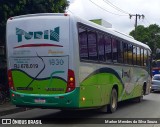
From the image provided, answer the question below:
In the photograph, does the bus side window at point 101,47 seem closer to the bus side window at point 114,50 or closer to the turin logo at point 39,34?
the bus side window at point 114,50

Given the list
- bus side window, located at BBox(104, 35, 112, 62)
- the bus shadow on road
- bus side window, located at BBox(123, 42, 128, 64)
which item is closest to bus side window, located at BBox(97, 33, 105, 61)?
bus side window, located at BBox(104, 35, 112, 62)

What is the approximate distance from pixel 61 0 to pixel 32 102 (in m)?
A: 8.19

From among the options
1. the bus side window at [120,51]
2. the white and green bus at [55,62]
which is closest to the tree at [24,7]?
the white and green bus at [55,62]

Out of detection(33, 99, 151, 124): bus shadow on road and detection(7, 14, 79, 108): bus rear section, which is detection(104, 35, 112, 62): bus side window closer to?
detection(33, 99, 151, 124): bus shadow on road

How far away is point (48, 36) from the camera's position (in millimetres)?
11398

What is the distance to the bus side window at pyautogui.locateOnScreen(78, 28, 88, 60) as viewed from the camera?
37.8 ft

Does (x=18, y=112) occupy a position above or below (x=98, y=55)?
below

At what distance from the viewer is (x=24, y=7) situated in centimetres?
1683

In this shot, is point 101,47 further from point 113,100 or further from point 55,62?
point 113,100

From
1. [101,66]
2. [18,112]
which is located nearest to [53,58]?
[101,66]

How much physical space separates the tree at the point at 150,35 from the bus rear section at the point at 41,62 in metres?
61.4

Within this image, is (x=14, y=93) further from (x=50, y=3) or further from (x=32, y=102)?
(x=50, y=3)

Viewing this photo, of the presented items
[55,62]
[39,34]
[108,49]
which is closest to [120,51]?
[108,49]

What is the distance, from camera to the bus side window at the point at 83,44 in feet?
37.8
